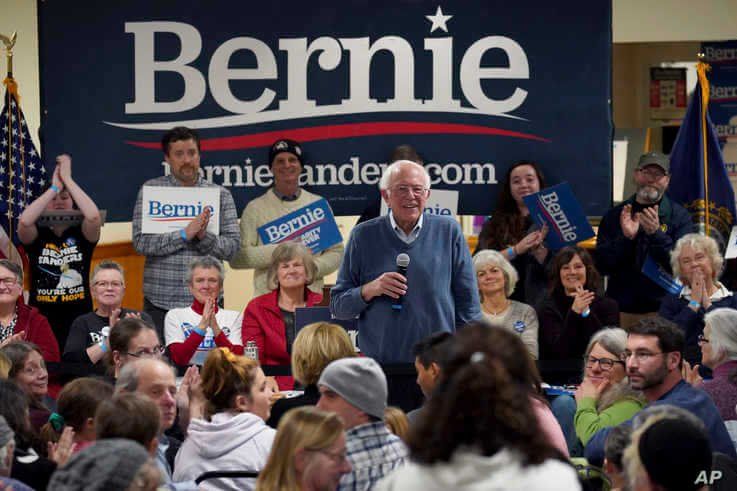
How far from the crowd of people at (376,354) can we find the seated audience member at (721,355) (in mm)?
13

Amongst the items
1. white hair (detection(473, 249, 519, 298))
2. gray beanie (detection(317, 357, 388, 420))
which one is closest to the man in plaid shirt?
white hair (detection(473, 249, 519, 298))

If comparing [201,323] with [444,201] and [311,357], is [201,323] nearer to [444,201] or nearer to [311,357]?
[311,357]

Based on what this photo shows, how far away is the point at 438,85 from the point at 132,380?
14.4ft

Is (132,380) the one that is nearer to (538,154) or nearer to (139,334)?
(139,334)

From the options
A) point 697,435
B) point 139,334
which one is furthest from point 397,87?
point 697,435

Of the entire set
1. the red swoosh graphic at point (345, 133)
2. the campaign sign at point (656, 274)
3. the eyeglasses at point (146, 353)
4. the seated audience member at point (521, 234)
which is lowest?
the eyeglasses at point (146, 353)

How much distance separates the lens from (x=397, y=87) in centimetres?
897

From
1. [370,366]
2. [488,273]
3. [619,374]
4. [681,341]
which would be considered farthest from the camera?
[488,273]

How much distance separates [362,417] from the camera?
4461 millimetres

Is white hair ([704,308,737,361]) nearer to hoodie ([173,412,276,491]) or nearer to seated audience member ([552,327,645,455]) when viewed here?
seated audience member ([552,327,645,455])

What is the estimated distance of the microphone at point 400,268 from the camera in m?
6.11

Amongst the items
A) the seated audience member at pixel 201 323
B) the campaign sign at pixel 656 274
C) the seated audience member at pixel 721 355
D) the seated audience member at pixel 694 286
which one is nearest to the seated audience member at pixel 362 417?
the seated audience member at pixel 721 355

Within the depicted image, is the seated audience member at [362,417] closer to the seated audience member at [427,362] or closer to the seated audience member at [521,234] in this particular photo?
the seated audience member at [427,362]

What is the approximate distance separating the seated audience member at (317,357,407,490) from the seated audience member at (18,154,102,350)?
3.72 m
